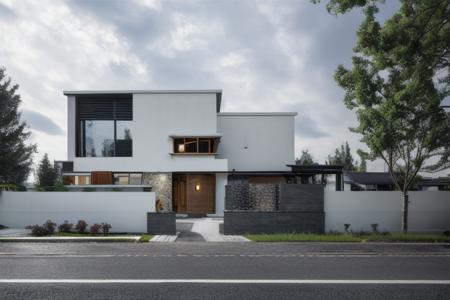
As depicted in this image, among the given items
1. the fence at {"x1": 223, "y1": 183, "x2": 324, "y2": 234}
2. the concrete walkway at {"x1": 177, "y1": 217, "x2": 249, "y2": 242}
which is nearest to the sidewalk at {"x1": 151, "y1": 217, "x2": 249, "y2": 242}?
the concrete walkway at {"x1": 177, "y1": 217, "x2": 249, "y2": 242}

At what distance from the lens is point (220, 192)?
28938mm

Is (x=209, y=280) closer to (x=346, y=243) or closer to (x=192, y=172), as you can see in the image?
(x=346, y=243)

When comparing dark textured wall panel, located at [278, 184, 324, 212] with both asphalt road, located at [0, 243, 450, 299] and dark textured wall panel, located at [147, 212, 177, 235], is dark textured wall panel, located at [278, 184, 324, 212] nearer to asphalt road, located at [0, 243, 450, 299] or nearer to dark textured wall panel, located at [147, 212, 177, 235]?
asphalt road, located at [0, 243, 450, 299]

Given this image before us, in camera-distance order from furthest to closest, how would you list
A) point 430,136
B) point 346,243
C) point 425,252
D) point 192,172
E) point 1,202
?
point 192,172
point 1,202
point 430,136
point 346,243
point 425,252

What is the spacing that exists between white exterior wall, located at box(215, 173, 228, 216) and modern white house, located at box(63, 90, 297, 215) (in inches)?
2.9

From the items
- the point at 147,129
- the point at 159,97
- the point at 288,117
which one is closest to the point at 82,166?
the point at 147,129

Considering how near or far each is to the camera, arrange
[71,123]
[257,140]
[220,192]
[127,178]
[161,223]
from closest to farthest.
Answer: [161,223] → [220,192] → [127,178] → [71,123] → [257,140]

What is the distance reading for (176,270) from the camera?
9273mm

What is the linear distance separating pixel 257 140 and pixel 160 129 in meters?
7.66

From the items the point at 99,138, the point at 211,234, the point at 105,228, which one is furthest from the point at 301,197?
the point at 99,138

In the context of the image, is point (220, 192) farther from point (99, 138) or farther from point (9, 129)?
point (9, 129)

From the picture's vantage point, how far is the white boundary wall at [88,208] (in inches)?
735

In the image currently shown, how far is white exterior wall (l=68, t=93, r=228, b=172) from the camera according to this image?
28844 mm

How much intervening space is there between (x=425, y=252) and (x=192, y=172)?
→ 1851 cm
